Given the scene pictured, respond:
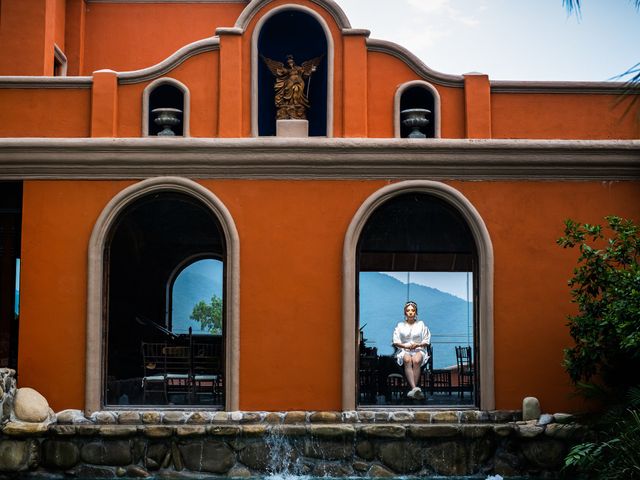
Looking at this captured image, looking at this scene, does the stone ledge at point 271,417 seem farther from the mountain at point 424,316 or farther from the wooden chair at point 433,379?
the mountain at point 424,316

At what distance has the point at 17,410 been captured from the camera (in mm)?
11703

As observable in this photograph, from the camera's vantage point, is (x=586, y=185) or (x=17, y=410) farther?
(x=586, y=185)

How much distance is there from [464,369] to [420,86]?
Result: 390 cm

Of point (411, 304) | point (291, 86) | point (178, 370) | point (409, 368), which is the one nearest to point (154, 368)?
point (178, 370)

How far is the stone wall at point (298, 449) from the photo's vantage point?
11.6 meters

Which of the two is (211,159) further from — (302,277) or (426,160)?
(426,160)

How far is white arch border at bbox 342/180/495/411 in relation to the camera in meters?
12.1

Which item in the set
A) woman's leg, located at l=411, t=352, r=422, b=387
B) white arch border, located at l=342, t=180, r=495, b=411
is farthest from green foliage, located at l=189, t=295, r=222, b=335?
woman's leg, located at l=411, t=352, r=422, b=387

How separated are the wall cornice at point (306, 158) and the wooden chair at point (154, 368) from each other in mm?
2365

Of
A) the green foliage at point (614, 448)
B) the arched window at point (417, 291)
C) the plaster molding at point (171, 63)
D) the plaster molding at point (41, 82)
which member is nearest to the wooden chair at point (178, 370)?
the arched window at point (417, 291)

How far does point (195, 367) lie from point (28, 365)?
218cm

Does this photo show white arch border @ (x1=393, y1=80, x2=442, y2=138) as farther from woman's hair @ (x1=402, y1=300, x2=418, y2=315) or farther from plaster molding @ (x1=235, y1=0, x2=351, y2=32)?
woman's hair @ (x1=402, y1=300, x2=418, y2=315)

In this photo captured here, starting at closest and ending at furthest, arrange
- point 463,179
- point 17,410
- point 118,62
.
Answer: point 17,410 < point 463,179 < point 118,62

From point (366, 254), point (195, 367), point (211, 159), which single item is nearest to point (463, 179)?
point (366, 254)
